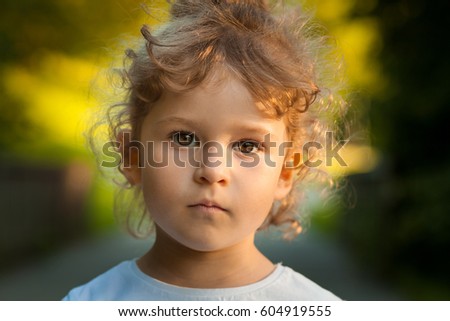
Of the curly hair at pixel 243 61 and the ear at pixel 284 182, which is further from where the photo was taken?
the ear at pixel 284 182

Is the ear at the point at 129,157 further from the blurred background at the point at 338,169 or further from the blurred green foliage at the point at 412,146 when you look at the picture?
the blurred green foliage at the point at 412,146

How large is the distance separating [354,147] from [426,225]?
2.27 m

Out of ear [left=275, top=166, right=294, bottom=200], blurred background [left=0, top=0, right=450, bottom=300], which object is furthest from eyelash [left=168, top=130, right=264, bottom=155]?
blurred background [left=0, top=0, right=450, bottom=300]

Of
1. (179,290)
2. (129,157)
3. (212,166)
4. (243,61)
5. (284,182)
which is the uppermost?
(243,61)

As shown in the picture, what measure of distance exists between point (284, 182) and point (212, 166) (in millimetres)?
491

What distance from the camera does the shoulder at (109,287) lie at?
8.07 ft

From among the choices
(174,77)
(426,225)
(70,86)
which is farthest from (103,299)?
(70,86)

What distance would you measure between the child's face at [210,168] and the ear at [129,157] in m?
0.26

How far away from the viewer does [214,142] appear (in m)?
2.19

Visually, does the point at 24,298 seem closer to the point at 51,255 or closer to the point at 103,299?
the point at 51,255

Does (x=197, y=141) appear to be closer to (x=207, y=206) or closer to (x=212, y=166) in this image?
(x=212, y=166)

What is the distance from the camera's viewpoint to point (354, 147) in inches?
169

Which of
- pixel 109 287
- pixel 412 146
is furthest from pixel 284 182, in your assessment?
pixel 412 146

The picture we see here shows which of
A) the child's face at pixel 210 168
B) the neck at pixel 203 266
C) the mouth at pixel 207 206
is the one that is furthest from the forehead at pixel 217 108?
the neck at pixel 203 266
